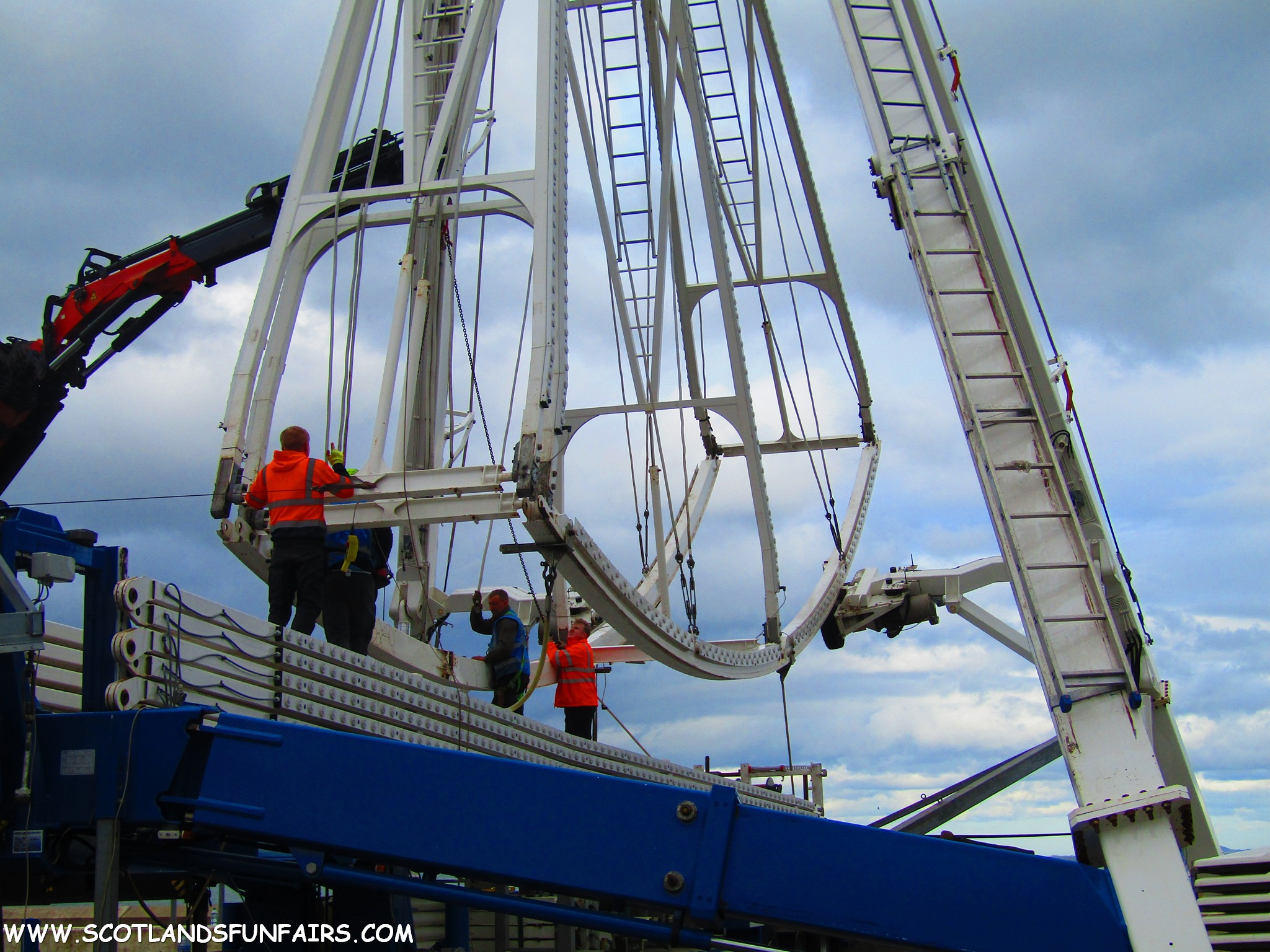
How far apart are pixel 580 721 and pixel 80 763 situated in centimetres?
752

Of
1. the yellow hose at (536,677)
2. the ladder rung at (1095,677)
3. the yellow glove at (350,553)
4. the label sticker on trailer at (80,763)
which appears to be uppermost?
the yellow glove at (350,553)

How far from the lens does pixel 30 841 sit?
5234 millimetres

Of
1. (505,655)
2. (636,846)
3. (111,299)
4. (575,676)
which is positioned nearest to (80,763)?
(636,846)

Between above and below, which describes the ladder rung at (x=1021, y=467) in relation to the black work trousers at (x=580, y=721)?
below

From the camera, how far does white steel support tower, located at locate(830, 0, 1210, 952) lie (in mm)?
6246

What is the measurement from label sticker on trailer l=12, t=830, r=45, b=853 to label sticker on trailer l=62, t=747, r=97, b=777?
262 mm

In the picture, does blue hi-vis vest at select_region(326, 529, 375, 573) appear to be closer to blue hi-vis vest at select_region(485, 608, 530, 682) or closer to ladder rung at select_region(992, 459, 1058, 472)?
blue hi-vis vest at select_region(485, 608, 530, 682)

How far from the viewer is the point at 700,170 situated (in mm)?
14641

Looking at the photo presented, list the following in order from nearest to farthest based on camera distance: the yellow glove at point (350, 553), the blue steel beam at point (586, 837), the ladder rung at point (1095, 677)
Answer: the blue steel beam at point (586, 837), the ladder rung at point (1095, 677), the yellow glove at point (350, 553)

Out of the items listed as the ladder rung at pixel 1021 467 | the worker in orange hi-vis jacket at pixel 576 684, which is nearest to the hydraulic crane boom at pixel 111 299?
the worker in orange hi-vis jacket at pixel 576 684

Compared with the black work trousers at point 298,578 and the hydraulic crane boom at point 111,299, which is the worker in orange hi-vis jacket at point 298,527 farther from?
the hydraulic crane boom at point 111,299

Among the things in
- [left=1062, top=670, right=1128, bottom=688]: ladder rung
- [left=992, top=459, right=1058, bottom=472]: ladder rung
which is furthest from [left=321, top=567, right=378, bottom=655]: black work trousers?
[left=1062, top=670, right=1128, bottom=688]: ladder rung

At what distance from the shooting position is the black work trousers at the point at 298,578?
8.41 metres

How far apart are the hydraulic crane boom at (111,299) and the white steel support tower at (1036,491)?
12.2 m
